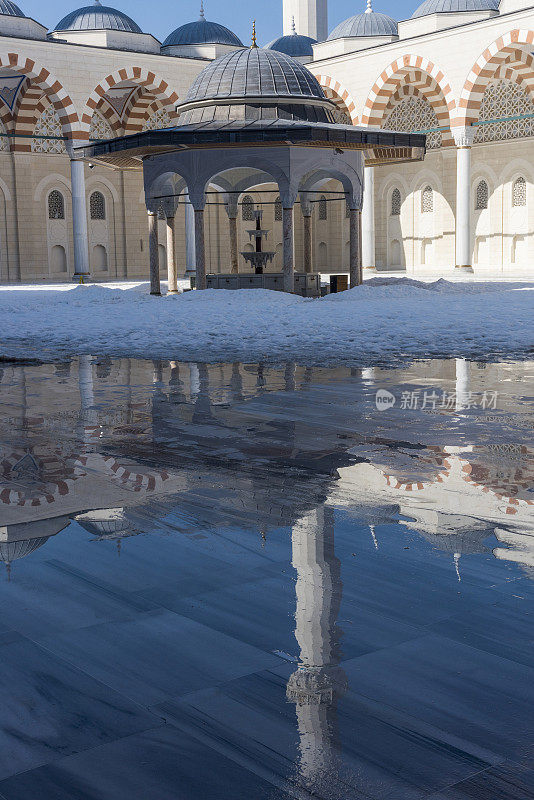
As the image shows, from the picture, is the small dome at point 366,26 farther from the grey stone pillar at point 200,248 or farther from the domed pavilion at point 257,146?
the grey stone pillar at point 200,248

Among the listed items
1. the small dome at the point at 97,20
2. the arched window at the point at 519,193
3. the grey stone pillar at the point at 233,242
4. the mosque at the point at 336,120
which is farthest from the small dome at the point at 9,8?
the arched window at the point at 519,193

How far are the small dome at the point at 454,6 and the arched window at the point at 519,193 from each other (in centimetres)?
500

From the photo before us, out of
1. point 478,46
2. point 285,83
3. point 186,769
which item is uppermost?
point 478,46

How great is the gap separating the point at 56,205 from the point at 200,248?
11.9 m

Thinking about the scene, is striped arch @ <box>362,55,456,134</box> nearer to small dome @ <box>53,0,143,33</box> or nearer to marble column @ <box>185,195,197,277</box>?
marble column @ <box>185,195,197,277</box>

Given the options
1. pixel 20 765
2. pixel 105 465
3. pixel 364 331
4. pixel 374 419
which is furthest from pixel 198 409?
pixel 364 331

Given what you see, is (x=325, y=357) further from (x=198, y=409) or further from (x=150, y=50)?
(x=150, y=50)

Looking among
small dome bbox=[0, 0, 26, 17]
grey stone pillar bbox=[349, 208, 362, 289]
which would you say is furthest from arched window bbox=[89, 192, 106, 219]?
grey stone pillar bbox=[349, 208, 362, 289]

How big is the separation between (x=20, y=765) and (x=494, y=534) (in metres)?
1.67

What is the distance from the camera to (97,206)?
1054 inches

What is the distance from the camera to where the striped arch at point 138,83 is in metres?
22.3

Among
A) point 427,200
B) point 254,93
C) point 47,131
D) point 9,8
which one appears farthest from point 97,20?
point 254,93

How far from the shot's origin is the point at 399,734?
5.50 feet

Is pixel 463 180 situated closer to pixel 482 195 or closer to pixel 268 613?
pixel 482 195
